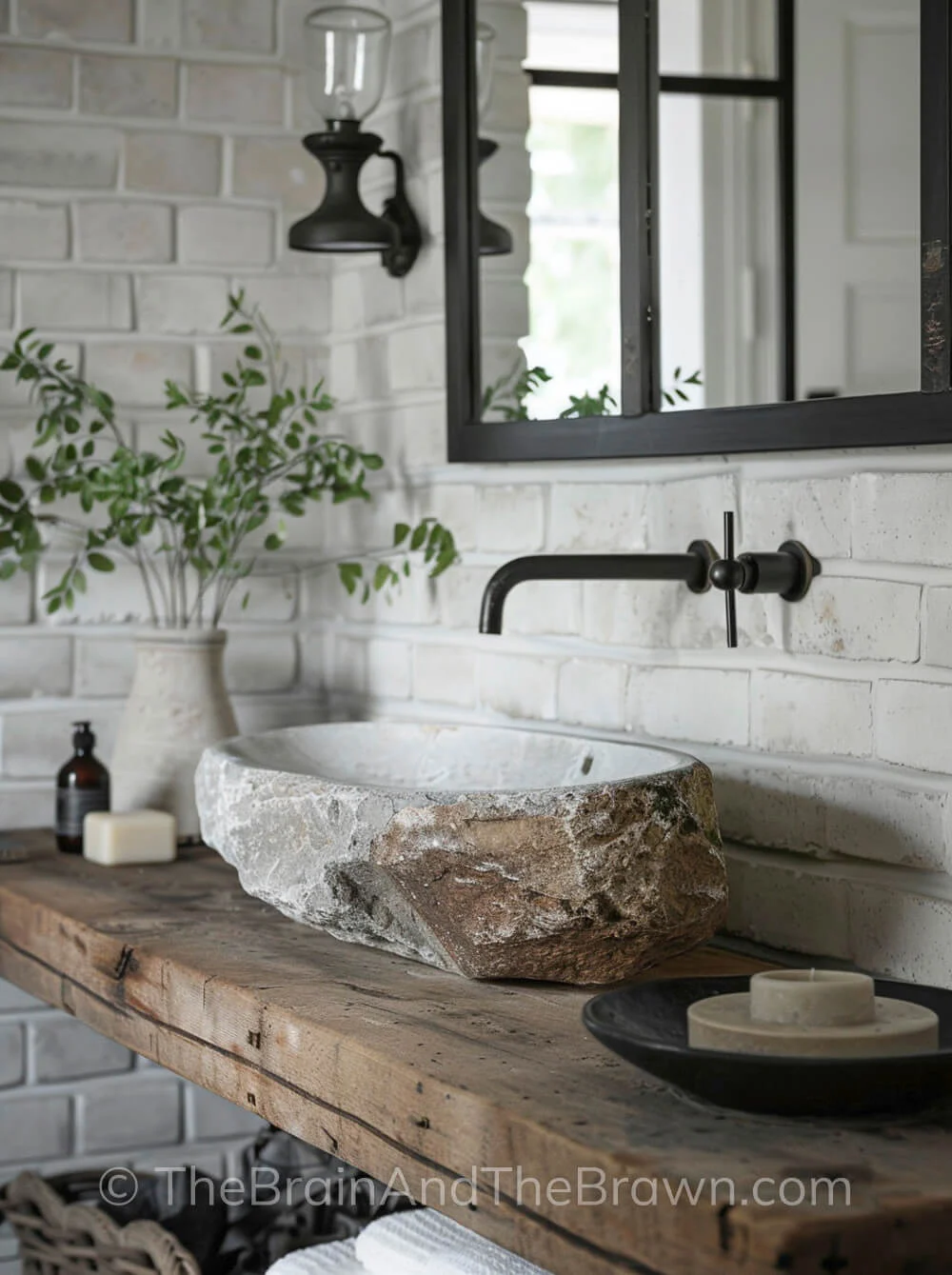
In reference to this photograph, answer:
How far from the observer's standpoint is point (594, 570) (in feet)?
4.31

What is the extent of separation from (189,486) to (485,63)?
1.76ft

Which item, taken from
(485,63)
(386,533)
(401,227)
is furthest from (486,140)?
(386,533)

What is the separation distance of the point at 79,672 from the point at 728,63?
99 centimetres

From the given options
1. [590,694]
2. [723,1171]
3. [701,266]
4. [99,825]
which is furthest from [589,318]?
[723,1171]

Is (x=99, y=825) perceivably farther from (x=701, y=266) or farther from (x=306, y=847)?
(x=701, y=266)

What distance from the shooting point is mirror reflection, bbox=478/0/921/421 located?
123cm

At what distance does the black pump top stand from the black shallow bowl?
955 mm

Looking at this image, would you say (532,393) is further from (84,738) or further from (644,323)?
(84,738)

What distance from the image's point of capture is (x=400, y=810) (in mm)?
1114

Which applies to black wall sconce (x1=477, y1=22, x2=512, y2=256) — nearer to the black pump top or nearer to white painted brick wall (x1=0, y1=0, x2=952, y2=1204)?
white painted brick wall (x1=0, y1=0, x2=952, y2=1204)

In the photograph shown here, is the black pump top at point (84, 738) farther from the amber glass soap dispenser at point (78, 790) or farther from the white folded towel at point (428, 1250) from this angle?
the white folded towel at point (428, 1250)

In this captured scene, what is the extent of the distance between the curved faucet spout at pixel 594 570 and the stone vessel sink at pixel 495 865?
146 millimetres

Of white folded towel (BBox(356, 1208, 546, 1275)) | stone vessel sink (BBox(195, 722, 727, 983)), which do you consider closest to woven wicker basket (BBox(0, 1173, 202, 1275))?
white folded towel (BBox(356, 1208, 546, 1275))

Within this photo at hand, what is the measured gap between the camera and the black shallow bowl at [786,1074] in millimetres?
843
